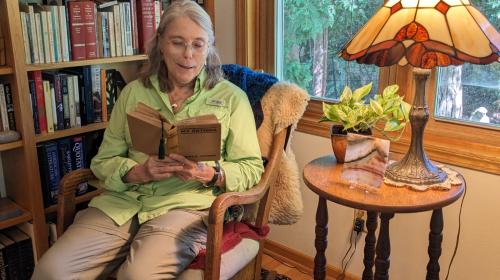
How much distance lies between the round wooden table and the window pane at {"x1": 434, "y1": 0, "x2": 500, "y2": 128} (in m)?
0.34

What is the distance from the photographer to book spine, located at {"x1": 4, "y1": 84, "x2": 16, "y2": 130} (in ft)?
5.85

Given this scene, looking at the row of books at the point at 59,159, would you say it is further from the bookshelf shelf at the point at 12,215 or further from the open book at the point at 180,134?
the open book at the point at 180,134

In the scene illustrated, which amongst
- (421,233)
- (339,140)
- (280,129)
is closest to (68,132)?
(280,129)

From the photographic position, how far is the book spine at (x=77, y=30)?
1.89 meters

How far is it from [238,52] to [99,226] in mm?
1140

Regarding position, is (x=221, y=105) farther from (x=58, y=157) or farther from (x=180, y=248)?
(x=58, y=157)

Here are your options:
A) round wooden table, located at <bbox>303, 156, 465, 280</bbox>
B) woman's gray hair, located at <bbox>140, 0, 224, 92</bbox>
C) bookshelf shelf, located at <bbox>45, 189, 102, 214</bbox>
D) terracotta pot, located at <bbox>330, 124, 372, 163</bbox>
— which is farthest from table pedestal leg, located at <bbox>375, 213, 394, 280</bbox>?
bookshelf shelf, located at <bbox>45, 189, 102, 214</bbox>

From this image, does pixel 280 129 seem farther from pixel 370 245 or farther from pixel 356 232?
pixel 356 232

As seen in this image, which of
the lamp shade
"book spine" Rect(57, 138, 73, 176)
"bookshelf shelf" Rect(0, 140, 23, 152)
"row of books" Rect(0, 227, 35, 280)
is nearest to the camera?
the lamp shade

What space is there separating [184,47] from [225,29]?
0.78m

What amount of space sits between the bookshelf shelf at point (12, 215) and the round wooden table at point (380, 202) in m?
1.14

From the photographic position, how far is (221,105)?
1.65 meters

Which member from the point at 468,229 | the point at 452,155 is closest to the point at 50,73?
the point at 452,155

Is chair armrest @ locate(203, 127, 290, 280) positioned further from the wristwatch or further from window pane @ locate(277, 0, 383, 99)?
window pane @ locate(277, 0, 383, 99)
